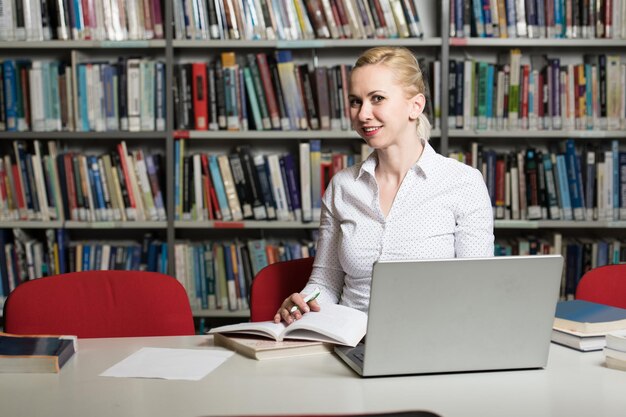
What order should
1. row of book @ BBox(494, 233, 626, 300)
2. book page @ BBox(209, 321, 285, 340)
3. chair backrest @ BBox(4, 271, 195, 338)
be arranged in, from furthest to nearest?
row of book @ BBox(494, 233, 626, 300), chair backrest @ BBox(4, 271, 195, 338), book page @ BBox(209, 321, 285, 340)

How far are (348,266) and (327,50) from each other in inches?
69.0

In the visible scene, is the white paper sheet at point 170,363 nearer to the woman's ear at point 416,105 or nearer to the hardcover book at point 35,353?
the hardcover book at point 35,353

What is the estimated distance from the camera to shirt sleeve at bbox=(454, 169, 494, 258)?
195cm

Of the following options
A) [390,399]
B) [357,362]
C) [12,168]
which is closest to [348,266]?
[357,362]

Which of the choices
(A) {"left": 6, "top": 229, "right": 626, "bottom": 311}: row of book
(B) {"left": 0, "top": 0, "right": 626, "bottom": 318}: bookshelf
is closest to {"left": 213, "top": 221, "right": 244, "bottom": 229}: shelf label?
(B) {"left": 0, "top": 0, "right": 626, "bottom": 318}: bookshelf

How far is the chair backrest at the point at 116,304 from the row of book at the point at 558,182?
1787mm

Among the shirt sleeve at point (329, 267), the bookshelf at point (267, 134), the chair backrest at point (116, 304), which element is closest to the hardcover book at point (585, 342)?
the shirt sleeve at point (329, 267)

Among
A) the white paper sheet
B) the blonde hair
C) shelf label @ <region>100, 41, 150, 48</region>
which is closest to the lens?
the white paper sheet

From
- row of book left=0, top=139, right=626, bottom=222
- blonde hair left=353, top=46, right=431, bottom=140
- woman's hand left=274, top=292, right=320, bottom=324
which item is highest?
blonde hair left=353, top=46, right=431, bottom=140

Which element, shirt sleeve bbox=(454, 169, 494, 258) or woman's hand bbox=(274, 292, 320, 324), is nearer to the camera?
woman's hand bbox=(274, 292, 320, 324)

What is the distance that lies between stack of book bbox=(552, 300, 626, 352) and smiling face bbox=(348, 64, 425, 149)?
591 millimetres

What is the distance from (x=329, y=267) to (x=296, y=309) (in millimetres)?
409

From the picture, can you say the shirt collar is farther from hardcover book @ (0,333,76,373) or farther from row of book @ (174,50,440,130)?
row of book @ (174,50,440,130)

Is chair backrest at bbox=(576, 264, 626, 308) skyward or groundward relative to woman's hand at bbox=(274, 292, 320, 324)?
groundward
